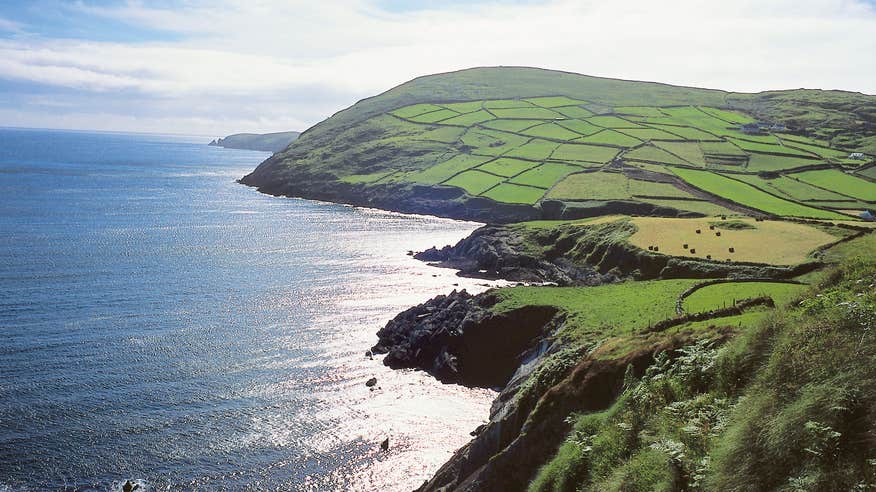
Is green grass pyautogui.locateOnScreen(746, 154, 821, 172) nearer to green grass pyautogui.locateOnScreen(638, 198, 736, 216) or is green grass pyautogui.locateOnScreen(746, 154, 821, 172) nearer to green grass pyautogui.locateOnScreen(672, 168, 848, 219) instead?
green grass pyautogui.locateOnScreen(672, 168, 848, 219)

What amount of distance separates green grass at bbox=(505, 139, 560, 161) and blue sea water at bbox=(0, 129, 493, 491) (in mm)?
78820

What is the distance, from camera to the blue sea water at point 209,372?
145 feet

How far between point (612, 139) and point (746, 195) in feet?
191

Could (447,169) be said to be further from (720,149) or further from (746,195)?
Result: (746,195)

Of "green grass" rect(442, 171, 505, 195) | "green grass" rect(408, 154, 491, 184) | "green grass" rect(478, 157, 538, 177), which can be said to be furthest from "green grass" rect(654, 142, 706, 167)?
"green grass" rect(408, 154, 491, 184)

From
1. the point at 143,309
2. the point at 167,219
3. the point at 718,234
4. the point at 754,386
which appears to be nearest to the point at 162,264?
the point at 143,309

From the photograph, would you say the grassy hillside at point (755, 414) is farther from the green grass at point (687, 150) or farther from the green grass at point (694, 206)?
the green grass at point (687, 150)

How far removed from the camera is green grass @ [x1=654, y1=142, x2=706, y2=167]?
169275 millimetres

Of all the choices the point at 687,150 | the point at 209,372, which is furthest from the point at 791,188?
the point at 209,372

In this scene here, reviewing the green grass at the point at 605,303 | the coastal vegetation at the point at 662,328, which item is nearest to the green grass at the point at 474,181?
the coastal vegetation at the point at 662,328

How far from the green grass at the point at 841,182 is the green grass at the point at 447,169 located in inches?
3195

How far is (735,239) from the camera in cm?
8931

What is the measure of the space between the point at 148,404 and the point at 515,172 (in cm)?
13445

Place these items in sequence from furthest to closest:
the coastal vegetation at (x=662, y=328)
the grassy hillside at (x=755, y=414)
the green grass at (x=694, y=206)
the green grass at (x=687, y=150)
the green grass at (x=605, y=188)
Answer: the green grass at (x=687, y=150), the green grass at (x=605, y=188), the green grass at (x=694, y=206), the coastal vegetation at (x=662, y=328), the grassy hillside at (x=755, y=414)
